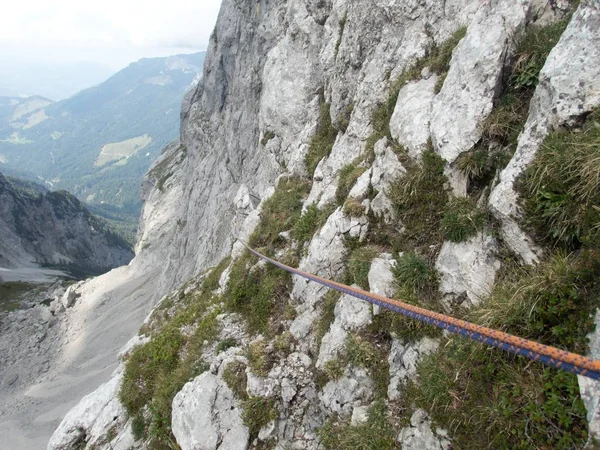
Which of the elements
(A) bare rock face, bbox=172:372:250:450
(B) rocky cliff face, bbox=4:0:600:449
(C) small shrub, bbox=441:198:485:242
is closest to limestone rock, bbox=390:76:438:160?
(B) rocky cliff face, bbox=4:0:600:449

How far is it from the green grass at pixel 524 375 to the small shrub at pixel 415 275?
4.92 feet

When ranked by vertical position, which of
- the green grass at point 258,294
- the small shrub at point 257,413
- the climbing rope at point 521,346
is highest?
the climbing rope at point 521,346

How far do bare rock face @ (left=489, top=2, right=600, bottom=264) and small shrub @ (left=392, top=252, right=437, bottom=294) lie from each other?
1.56 m

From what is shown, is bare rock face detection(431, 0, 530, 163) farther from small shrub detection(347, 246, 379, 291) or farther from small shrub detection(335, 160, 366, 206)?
small shrub detection(335, 160, 366, 206)

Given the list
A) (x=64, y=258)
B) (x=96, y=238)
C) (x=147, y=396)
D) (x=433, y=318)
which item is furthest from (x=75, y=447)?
(x=96, y=238)

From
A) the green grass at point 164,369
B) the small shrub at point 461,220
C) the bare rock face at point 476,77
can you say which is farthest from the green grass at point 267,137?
the small shrub at point 461,220

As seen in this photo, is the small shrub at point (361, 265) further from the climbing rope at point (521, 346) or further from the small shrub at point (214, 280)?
the small shrub at point (214, 280)

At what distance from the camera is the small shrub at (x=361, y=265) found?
26.7ft

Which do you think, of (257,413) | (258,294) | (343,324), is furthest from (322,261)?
(257,413)

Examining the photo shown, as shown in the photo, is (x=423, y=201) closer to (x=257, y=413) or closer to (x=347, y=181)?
(x=347, y=181)

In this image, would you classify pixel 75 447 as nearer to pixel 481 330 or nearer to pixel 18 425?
pixel 481 330

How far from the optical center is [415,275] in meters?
7.03

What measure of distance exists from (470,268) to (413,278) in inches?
44.6

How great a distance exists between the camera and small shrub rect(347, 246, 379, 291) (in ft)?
26.7
